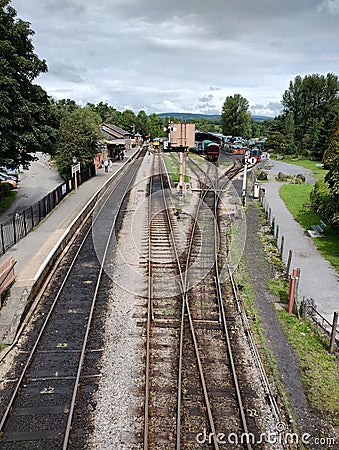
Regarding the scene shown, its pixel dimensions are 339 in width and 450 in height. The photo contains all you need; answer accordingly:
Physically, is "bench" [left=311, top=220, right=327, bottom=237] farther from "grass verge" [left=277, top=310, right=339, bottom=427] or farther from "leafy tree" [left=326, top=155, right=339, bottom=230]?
"grass verge" [left=277, top=310, right=339, bottom=427]

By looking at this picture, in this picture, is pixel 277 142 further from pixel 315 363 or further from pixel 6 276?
pixel 315 363

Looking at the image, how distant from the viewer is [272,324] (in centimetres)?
1173

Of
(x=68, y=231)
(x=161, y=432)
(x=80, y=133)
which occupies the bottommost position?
(x=161, y=432)

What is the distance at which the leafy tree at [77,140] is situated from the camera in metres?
36.0

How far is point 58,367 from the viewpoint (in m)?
9.74

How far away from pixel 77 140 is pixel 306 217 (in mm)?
20048

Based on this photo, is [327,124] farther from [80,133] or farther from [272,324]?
[272,324]

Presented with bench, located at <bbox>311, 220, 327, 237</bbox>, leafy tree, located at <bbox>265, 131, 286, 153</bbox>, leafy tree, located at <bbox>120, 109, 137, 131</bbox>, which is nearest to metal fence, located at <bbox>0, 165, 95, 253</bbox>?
bench, located at <bbox>311, 220, 327, 237</bbox>

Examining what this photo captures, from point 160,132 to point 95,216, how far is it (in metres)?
120

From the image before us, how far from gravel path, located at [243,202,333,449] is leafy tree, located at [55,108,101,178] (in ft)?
69.5

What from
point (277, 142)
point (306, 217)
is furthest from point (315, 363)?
point (277, 142)

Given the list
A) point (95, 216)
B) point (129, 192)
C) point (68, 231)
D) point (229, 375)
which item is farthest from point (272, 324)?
point (129, 192)

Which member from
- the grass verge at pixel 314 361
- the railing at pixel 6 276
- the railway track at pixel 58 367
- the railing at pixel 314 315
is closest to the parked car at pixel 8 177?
the railway track at pixel 58 367

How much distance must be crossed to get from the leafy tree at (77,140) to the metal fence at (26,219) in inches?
250
